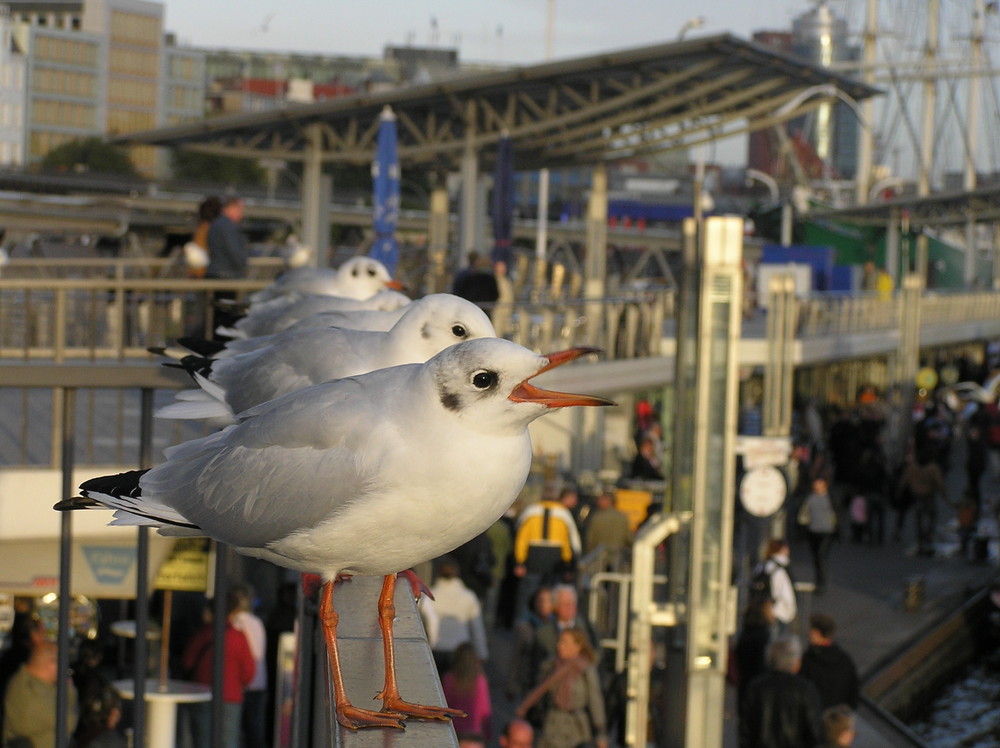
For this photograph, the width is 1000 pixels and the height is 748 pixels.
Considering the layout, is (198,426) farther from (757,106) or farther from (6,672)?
(757,106)

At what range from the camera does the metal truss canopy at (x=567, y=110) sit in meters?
25.4

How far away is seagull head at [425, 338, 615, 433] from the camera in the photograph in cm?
287

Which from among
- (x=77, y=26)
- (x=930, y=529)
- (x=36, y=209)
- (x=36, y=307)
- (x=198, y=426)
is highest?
(x=77, y=26)

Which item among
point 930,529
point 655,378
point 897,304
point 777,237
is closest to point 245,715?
point 655,378

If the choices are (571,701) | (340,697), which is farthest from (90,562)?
(340,697)

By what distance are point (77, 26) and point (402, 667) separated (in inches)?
5879

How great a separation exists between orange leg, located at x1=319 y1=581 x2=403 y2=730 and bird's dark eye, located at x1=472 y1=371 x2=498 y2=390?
21.1 inches

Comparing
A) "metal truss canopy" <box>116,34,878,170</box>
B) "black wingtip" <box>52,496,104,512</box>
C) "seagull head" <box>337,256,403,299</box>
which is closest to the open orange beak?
"black wingtip" <box>52,496,104,512</box>

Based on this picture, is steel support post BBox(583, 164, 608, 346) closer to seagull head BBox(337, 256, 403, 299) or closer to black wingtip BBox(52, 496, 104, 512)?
seagull head BBox(337, 256, 403, 299)

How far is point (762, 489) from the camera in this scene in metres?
→ 17.2

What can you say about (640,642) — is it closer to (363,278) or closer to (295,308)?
(363,278)

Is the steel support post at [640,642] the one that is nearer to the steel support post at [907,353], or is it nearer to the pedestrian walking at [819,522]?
the pedestrian walking at [819,522]

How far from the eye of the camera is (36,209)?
37.4 metres

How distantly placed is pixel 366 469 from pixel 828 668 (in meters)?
9.30
